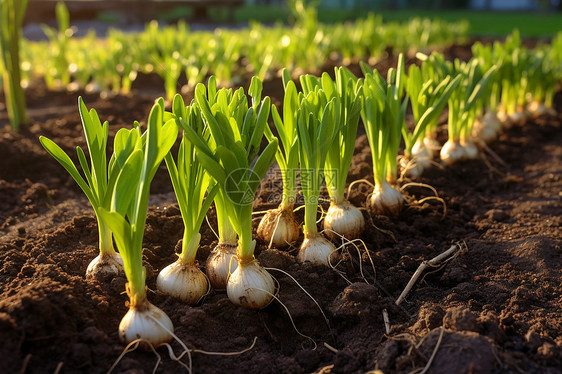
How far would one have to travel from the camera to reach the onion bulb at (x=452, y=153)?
3.12 meters

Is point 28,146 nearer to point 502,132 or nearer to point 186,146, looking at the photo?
point 186,146

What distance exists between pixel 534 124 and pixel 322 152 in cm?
310

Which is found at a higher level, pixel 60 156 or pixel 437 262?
pixel 60 156

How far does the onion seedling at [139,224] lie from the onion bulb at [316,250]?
57cm

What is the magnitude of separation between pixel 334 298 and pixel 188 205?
552 millimetres

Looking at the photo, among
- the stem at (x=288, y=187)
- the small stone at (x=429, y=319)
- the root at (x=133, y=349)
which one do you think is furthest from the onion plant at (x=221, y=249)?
the small stone at (x=429, y=319)

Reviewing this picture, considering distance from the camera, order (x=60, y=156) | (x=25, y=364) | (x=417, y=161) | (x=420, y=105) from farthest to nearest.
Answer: (x=417, y=161) < (x=420, y=105) < (x=60, y=156) < (x=25, y=364)

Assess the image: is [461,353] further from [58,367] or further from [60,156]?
[60,156]

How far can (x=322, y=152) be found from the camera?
6.08 ft

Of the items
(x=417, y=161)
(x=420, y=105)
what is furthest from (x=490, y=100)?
(x=420, y=105)

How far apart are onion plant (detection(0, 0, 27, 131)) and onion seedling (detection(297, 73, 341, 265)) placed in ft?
7.63

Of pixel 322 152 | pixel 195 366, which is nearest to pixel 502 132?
pixel 322 152

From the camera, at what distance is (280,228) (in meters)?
1.96

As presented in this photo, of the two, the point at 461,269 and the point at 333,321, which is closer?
the point at 333,321
